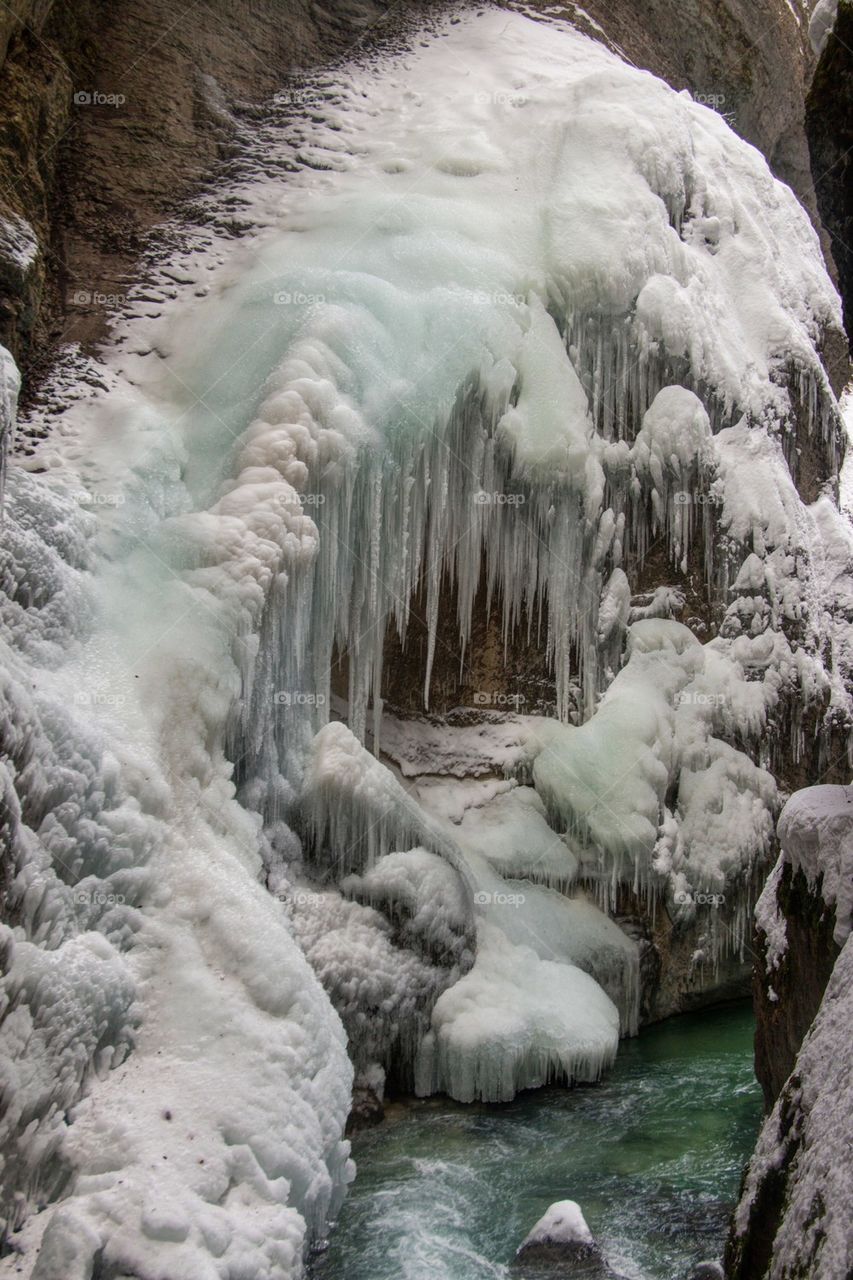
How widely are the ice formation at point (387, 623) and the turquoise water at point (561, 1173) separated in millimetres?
287

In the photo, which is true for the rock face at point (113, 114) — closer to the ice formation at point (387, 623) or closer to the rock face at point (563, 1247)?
the ice formation at point (387, 623)

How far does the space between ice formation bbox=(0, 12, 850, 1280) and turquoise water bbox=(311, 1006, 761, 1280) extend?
287mm

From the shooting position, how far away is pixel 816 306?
1043 cm

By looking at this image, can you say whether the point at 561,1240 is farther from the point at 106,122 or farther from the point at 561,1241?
the point at 106,122

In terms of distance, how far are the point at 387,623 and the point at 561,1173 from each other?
3428mm

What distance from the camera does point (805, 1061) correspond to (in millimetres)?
3264

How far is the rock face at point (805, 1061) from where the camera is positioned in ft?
9.14

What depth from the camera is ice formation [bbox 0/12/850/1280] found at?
4.45 metres

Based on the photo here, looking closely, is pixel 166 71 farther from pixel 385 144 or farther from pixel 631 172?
pixel 631 172

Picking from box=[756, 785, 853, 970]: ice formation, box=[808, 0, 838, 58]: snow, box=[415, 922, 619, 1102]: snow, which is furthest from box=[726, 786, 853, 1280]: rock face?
box=[808, 0, 838, 58]: snow

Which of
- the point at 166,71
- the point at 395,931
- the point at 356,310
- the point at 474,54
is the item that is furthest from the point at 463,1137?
the point at 474,54

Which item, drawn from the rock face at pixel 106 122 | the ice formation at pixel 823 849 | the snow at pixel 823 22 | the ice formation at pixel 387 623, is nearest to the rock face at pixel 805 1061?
the ice formation at pixel 823 849

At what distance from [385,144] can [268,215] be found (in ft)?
4.15

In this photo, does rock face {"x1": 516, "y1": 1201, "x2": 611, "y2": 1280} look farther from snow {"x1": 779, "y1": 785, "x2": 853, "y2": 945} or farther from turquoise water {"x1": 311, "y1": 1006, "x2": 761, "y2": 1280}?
snow {"x1": 779, "y1": 785, "x2": 853, "y2": 945}
